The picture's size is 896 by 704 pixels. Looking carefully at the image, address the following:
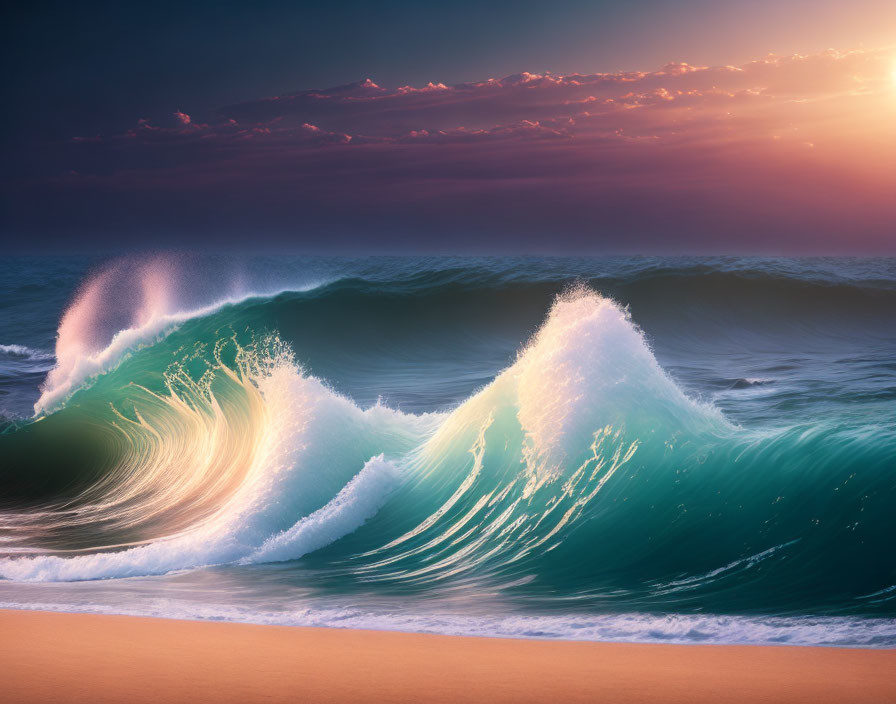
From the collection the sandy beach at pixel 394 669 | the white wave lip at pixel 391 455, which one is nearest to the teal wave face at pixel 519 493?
the white wave lip at pixel 391 455

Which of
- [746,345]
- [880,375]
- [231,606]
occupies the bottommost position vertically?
[231,606]

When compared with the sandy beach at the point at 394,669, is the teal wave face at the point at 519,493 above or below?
above

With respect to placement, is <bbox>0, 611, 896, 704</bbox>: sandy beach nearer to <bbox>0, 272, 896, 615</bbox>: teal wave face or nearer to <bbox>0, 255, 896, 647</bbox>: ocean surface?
<bbox>0, 255, 896, 647</bbox>: ocean surface

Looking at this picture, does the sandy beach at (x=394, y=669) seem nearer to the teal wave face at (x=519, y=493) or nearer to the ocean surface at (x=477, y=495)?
the ocean surface at (x=477, y=495)

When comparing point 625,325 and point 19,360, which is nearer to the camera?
point 625,325

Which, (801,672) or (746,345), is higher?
(746,345)

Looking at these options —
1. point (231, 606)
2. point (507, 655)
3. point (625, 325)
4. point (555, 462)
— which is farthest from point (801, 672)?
point (625, 325)

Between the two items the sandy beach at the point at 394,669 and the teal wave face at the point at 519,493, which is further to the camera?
the teal wave face at the point at 519,493

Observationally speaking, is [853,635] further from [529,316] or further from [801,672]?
[529,316]
